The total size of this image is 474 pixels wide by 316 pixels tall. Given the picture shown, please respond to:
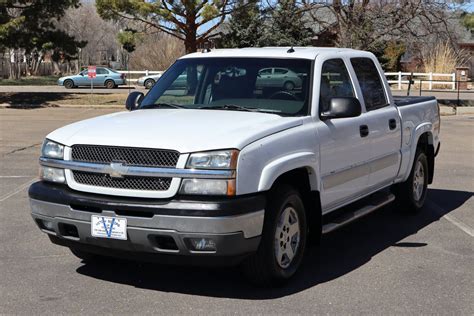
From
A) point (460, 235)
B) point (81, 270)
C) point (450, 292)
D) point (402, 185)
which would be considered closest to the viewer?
point (450, 292)

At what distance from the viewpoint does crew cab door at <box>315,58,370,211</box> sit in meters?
5.49

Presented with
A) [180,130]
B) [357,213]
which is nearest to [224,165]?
[180,130]

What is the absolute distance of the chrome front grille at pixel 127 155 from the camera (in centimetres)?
447

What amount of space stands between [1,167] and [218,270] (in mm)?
6950

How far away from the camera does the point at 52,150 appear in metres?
4.98

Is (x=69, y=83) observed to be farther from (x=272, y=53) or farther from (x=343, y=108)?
(x=343, y=108)

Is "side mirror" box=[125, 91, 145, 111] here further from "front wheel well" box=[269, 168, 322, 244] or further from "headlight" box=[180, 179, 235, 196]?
"headlight" box=[180, 179, 235, 196]

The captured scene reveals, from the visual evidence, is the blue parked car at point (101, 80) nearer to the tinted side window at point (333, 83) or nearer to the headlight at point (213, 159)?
the tinted side window at point (333, 83)

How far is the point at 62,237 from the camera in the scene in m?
4.87

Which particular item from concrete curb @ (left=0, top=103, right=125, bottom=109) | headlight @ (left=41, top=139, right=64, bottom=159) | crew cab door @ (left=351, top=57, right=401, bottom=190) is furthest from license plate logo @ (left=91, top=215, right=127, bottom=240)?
concrete curb @ (left=0, top=103, right=125, bottom=109)

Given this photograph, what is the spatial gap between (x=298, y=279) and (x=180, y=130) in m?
1.64

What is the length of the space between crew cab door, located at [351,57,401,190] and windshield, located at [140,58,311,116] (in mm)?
994

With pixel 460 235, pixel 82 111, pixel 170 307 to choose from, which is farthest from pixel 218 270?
pixel 82 111

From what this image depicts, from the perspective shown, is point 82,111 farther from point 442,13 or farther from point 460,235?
point 460,235
